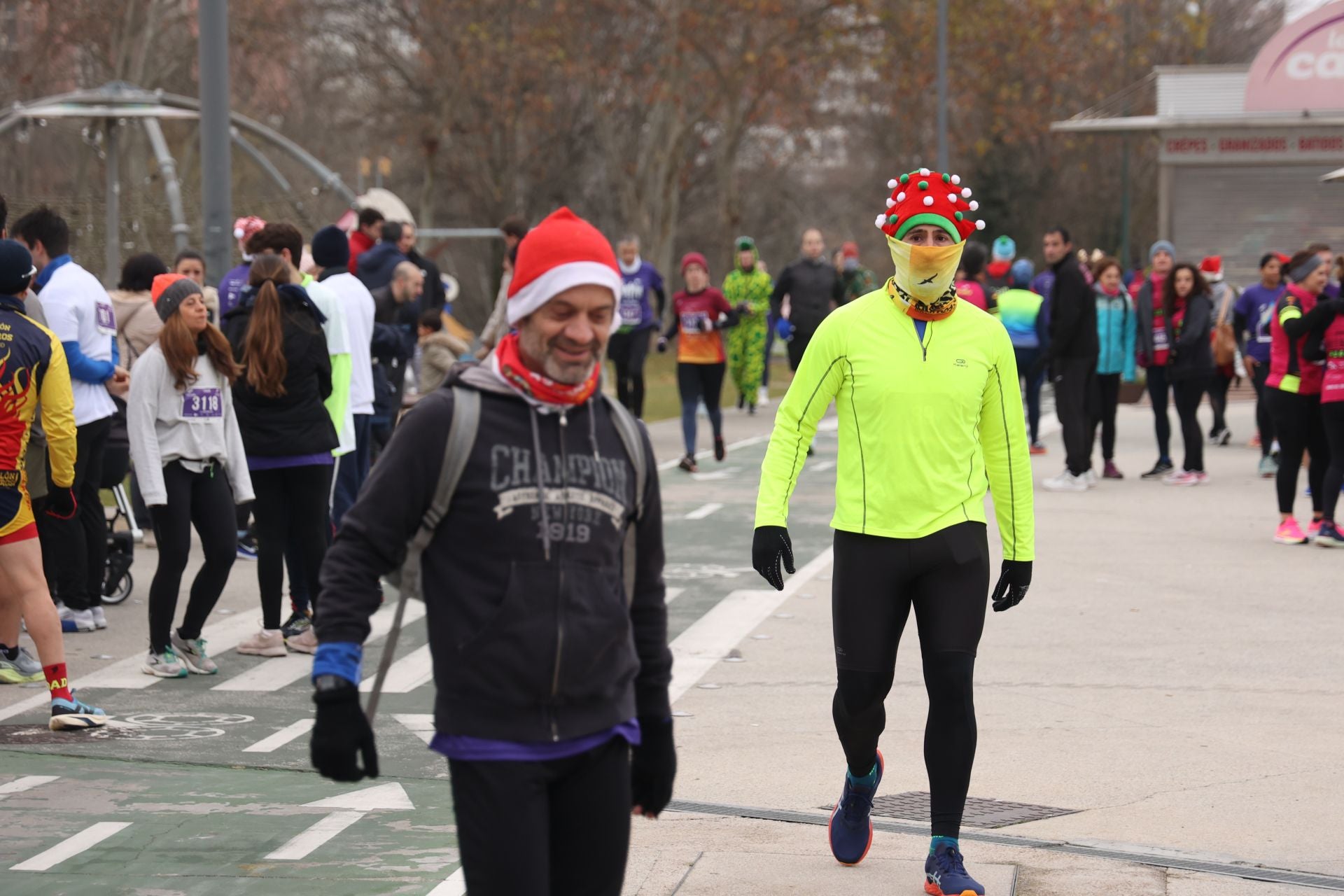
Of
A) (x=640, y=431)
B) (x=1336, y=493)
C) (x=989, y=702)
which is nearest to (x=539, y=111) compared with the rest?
(x=1336, y=493)

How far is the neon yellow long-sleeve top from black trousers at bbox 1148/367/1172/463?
11.8 meters

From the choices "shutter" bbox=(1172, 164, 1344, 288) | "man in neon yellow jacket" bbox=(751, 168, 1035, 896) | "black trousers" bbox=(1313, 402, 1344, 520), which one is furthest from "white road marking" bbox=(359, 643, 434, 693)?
"shutter" bbox=(1172, 164, 1344, 288)

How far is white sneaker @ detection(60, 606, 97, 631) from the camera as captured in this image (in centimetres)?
933

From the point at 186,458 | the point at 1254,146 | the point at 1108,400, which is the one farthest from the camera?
the point at 1254,146

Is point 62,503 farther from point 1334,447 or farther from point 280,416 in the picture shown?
point 1334,447

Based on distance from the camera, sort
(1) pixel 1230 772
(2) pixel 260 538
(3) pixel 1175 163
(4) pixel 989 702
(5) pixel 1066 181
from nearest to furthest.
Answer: (1) pixel 1230 772
(4) pixel 989 702
(2) pixel 260 538
(3) pixel 1175 163
(5) pixel 1066 181

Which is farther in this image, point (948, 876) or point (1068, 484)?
point (1068, 484)

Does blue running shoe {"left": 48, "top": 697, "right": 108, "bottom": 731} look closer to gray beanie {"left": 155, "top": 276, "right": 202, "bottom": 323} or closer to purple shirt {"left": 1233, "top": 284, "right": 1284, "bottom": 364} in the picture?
gray beanie {"left": 155, "top": 276, "right": 202, "bottom": 323}

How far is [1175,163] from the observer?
103 feet

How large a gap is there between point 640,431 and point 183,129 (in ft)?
130

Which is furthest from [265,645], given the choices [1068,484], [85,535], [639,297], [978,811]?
[639,297]

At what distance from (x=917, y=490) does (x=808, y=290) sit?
12.8 metres

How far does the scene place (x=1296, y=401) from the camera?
1241 centimetres

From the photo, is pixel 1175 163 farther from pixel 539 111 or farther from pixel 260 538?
pixel 260 538
